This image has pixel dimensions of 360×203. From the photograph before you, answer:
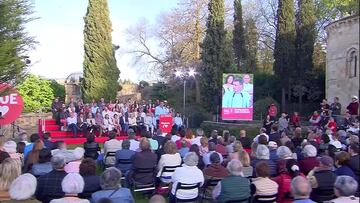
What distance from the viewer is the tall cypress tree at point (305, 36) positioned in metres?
32.4

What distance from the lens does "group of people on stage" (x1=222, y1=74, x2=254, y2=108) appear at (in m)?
21.8

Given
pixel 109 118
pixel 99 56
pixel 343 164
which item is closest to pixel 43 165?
pixel 343 164

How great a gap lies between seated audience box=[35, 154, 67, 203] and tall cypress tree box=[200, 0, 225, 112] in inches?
942

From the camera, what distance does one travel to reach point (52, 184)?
6340 mm

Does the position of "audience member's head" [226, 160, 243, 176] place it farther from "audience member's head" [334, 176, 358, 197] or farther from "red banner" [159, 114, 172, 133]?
"red banner" [159, 114, 172, 133]

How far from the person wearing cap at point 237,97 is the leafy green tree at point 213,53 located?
8.14m

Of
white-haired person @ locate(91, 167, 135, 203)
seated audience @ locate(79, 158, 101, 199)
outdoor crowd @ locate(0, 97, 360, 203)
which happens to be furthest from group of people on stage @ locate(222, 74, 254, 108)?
white-haired person @ locate(91, 167, 135, 203)

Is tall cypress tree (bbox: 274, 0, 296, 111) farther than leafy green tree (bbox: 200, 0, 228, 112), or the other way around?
tall cypress tree (bbox: 274, 0, 296, 111)

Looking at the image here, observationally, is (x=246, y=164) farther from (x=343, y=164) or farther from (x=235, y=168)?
(x=343, y=164)

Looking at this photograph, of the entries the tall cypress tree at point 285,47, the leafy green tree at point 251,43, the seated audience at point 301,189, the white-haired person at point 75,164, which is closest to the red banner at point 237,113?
the tall cypress tree at point 285,47

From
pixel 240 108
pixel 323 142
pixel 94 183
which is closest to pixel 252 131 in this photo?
pixel 240 108

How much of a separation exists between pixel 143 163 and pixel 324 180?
131 inches

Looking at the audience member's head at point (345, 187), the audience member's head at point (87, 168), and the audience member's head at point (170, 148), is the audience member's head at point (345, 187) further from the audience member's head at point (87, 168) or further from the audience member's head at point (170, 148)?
the audience member's head at point (170, 148)

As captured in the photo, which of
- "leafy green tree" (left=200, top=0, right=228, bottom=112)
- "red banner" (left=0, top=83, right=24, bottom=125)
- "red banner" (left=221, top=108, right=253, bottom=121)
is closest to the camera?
"red banner" (left=0, top=83, right=24, bottom=125)
